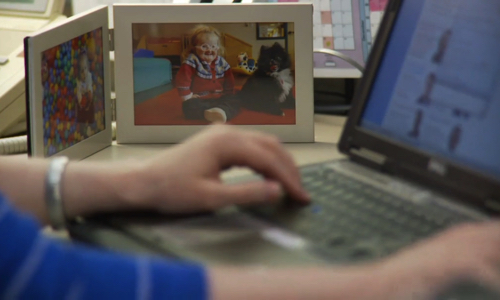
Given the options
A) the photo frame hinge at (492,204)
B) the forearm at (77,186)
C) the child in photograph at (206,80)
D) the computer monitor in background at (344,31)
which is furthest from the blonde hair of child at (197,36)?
the photo frame hinge at (492,204)

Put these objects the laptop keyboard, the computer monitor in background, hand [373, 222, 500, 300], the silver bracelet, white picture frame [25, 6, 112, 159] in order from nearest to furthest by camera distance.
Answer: hand [373, 222, 500, 300]
the laptop keyboard
the silver bracelet
white picture frame [25, 6, 112, 159]
the computer monitor in background

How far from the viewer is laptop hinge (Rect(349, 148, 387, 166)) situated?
0.76 m

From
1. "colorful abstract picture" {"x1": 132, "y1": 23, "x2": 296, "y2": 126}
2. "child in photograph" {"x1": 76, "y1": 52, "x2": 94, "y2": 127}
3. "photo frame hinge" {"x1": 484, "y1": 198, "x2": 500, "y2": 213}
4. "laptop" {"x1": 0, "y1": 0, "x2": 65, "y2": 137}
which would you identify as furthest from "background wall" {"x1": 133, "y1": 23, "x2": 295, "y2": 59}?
"photo frame hinge" {"x1": 484, "y1": 198, "x2": 500, "y2": 213}

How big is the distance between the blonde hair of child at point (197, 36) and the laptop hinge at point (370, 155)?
355 millimetres

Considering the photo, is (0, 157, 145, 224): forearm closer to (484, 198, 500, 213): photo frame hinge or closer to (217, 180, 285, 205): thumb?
(217, 180, 285, 205): thumb

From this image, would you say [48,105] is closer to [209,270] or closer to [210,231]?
[210,231]

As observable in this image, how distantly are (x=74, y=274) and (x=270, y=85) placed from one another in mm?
651

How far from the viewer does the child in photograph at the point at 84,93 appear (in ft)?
3.40

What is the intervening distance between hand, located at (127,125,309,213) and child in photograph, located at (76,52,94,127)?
40 centimetres

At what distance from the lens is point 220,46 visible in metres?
1.08

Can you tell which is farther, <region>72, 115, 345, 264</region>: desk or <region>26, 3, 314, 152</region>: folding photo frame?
<region>26, 3, 314, 152</region>: folding photo frame

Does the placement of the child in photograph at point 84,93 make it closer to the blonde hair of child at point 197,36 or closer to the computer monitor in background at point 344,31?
the blonde hair of child at point 197,36

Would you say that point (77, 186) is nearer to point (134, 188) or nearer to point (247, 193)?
point (134, 188)

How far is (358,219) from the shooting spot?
0.64 m
